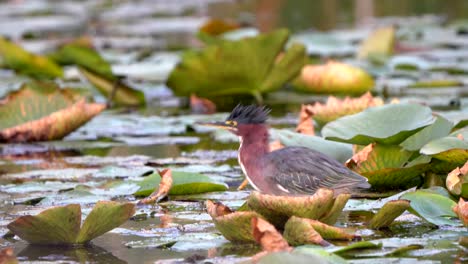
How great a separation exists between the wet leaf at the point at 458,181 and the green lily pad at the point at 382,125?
17.6 inches

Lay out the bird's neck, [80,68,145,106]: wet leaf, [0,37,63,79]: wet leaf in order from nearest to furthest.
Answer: the bird's neck
[80,68,145,106]: wet leaf
[0,37,63,79]: wet leaf

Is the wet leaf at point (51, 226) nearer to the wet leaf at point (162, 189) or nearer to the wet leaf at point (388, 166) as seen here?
the wet leaf at point (162, 189)

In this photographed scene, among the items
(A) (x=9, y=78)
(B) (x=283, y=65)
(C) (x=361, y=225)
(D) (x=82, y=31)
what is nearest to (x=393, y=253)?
(C) (x=361, y=225)

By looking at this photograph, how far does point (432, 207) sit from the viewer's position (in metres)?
3.87

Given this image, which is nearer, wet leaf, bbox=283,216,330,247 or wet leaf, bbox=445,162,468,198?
wet leaf, bbox=283,216,330,247

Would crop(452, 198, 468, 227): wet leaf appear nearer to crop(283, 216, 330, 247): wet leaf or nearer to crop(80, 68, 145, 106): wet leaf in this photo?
crop(283, 216, 330, 247): wet leaf

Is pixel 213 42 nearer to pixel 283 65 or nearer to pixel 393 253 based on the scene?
pixel 283 65

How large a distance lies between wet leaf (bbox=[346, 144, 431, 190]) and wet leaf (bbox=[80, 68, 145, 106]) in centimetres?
350

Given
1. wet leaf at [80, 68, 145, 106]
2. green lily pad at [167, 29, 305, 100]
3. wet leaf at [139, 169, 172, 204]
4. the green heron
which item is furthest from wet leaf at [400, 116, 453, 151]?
wet leaf at [80, 68, 145, 106]

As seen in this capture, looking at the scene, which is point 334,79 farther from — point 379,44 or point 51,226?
point 51,226

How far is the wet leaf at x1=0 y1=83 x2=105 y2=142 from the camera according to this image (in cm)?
632

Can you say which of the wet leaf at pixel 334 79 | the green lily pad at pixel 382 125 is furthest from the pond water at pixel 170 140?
the green lily pad at pixel 382 125

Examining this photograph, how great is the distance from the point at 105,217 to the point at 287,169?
34.5 inches

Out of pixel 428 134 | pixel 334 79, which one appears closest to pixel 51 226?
pixel 428 134
